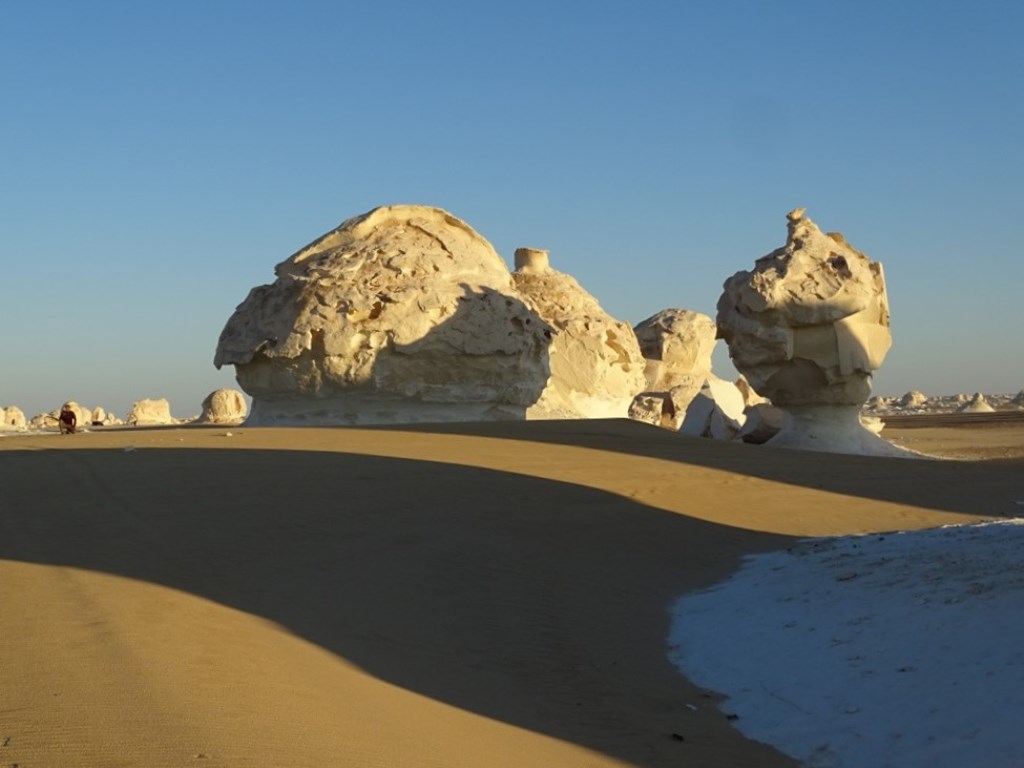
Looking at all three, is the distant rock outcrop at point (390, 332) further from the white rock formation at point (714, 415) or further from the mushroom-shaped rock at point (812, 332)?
the white rock formation at point (714, 415)

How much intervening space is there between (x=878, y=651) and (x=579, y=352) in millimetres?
26437

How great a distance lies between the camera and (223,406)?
46281 millimetres

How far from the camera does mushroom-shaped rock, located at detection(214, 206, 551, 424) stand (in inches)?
932

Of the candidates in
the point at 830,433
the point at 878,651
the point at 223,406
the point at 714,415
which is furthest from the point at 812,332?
the point at 223,406

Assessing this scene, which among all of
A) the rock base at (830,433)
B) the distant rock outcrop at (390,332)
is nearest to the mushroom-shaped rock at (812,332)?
the rock base at (830,433)

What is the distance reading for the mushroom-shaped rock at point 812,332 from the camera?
78.3ft

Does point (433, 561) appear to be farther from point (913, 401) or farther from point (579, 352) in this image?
point (913, 401)

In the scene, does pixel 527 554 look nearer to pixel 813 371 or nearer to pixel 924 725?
pixel 924 725

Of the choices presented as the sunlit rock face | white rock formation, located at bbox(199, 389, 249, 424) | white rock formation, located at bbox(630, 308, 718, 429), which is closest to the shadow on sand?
the sunlit rock face

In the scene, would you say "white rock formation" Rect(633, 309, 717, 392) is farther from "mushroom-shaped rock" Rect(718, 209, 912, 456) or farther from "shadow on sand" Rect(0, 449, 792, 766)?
"shadow on sand" Rect(0, 449, 792, 766)

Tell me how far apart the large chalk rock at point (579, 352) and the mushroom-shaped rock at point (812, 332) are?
25.4 ft

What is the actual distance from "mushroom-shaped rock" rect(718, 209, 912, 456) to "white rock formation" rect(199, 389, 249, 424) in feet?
86.8

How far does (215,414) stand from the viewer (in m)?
46.2

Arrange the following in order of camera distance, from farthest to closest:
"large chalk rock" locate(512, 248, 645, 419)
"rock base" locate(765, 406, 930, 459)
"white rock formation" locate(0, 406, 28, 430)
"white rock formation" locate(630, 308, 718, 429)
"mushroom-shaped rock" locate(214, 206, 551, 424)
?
1. "white rock formation" locate(0, 406, 28, 430)
2. "white rock formation" locate(630, 308, 718, 429)
3. "large chalk rock" locate(512, 248, 645, 419)
4. "rock base" locate(765, 406, 930, 459)
5. "mushroom-shaped rock" locate(214, 206, 551, 424)
